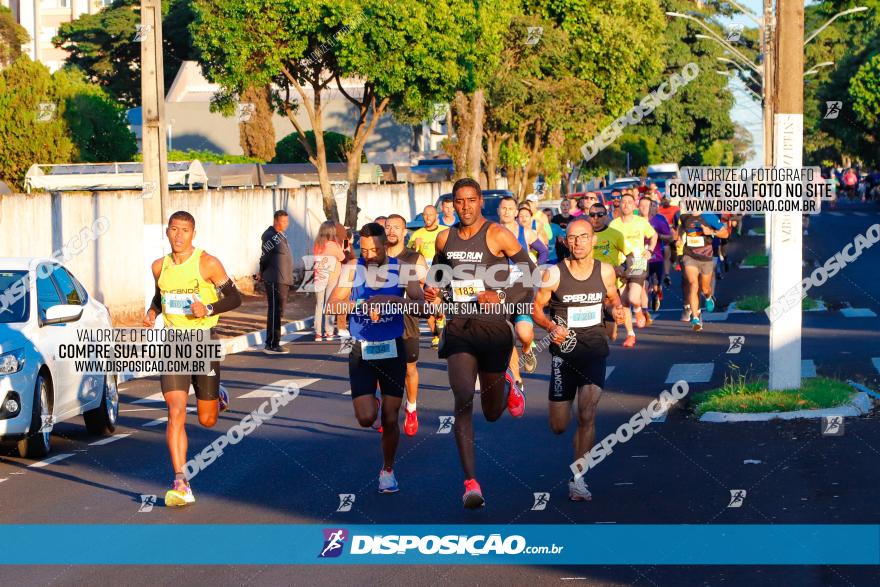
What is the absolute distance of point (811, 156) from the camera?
146 m

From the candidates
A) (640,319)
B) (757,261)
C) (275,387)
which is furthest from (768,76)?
(275,387)

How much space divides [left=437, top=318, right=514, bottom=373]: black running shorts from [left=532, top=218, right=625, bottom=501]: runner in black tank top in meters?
0.32

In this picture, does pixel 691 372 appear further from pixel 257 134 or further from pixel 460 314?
pixel 257 134

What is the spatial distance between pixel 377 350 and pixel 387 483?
37.5 inches

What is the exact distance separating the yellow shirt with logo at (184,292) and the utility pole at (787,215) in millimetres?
5489

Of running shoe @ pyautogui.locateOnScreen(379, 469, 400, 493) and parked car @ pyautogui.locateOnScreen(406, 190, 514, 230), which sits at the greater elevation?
parked car @ pyautogui.locateOnScreen(406, 190, 514, 230)

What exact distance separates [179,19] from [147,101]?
180 ft

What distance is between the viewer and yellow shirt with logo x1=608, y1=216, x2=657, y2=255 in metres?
19.2

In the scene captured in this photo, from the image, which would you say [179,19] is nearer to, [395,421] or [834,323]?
[834,323]

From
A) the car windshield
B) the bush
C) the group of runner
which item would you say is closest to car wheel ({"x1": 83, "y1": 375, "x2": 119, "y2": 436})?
the car windshield

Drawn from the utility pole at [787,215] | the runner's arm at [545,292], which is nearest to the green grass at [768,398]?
the utility pole at [787,215]

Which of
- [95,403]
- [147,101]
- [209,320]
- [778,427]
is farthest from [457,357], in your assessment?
[147,101]

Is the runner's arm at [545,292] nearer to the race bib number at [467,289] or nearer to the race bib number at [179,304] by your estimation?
the race bib number at [467,289]

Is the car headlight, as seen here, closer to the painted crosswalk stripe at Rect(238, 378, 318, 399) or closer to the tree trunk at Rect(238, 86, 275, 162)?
the painted crosswalk stripe at Rect(238, 378, 318, 399)
